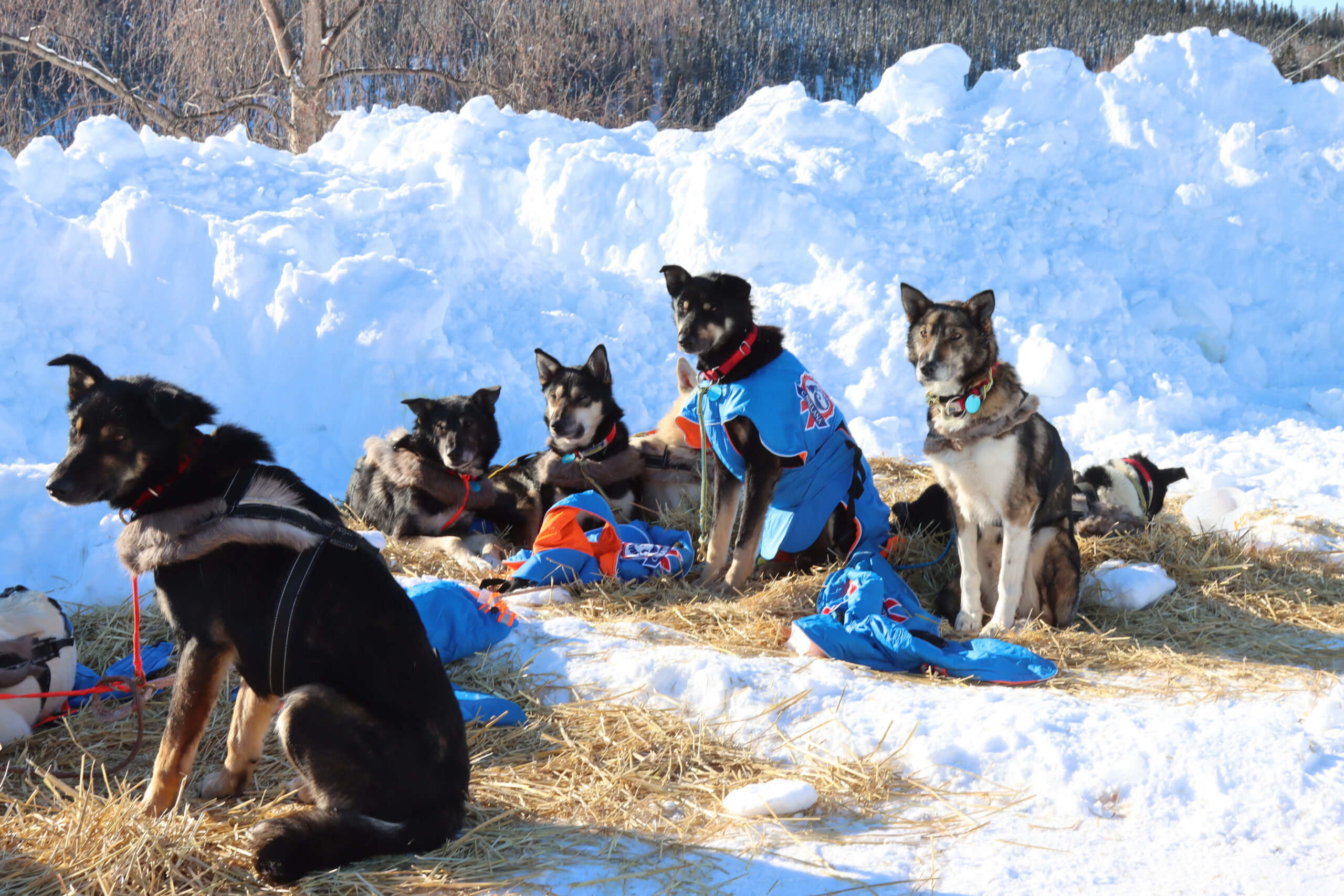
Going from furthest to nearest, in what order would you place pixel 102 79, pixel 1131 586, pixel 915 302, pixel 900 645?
pixel 102 79
pixel 1131 586
pixel 915 302
pixel 900 645

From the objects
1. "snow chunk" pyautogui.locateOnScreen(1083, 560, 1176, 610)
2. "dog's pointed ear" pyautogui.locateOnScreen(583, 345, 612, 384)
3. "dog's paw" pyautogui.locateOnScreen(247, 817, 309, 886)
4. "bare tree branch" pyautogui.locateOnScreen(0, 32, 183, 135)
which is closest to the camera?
"dog's paw" pyautogui.locateOnScreen(247, 817, 309, 886)

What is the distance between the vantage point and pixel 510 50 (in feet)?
54.3

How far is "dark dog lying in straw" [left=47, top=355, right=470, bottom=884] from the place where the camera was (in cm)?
246

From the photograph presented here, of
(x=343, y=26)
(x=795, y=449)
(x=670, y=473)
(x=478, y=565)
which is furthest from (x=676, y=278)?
(x=343, y=26)

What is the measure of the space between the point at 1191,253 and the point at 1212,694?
26.5 feet

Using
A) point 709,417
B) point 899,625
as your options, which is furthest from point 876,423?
point 899,625

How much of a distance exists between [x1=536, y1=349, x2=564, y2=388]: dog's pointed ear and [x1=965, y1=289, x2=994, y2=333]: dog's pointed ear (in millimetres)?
2647

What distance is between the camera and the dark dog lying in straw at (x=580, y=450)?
5.85 metres

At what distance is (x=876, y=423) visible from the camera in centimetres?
828

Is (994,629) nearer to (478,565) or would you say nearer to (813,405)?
(813,405)

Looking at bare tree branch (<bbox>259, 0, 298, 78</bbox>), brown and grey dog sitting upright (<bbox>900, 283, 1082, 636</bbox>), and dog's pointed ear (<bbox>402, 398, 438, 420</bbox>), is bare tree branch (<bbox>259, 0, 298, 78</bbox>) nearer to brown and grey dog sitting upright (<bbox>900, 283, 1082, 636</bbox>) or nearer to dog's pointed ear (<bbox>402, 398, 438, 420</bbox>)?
dog's pointed ear (<bbox>402, 398, 438, 420</bbox>)

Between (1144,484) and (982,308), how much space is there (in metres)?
2.41

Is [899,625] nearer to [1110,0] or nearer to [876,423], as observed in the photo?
[876,423]

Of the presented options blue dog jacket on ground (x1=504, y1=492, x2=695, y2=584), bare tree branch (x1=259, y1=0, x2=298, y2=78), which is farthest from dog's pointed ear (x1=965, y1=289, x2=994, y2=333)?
bare tree branch (x1=259, y1=0, x2=298, y2=78)
